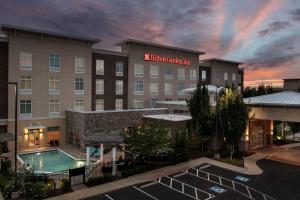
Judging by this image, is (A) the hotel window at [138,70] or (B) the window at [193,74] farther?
(B) the window at [193,74]

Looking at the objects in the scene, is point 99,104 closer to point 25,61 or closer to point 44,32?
point 25,61

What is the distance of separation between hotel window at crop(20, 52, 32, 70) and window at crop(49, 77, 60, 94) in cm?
382

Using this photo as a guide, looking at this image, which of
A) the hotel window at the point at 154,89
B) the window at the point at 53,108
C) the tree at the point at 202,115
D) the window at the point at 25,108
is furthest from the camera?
the hotel window at the point at 154,89

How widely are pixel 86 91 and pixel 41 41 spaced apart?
36.2ft

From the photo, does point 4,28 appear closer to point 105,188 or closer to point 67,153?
point 67,153

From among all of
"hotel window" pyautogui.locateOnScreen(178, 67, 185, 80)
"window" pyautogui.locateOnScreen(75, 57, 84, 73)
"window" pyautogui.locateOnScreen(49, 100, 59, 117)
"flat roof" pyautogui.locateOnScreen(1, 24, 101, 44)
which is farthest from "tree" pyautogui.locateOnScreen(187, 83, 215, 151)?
"hotel window" pyautogui.locateOnScreen(178, 67, 185, 80)

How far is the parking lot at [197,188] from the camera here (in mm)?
20016

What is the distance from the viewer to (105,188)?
2180 centimetres

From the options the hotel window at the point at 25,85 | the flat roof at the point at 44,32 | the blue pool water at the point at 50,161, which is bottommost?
the blue pool water at the point at 50,161

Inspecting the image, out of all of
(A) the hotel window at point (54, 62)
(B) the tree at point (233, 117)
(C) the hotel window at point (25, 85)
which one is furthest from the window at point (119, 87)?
(B) the tree at point (233, 117)

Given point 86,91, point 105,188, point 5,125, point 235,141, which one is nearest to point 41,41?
point 86,91

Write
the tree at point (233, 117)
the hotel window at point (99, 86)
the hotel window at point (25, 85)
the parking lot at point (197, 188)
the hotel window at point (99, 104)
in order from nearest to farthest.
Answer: the parking lot at point (197, 188)
the tree at point (233, 117)
the hotel window at point (25, 85)
the hotel window at point (99, 86)
the hotel window at point (99, 104)

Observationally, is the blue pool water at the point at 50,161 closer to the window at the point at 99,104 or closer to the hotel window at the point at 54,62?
the window at the point at 99,104

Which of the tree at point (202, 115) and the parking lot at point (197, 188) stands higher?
the tree at point (202, 115)
